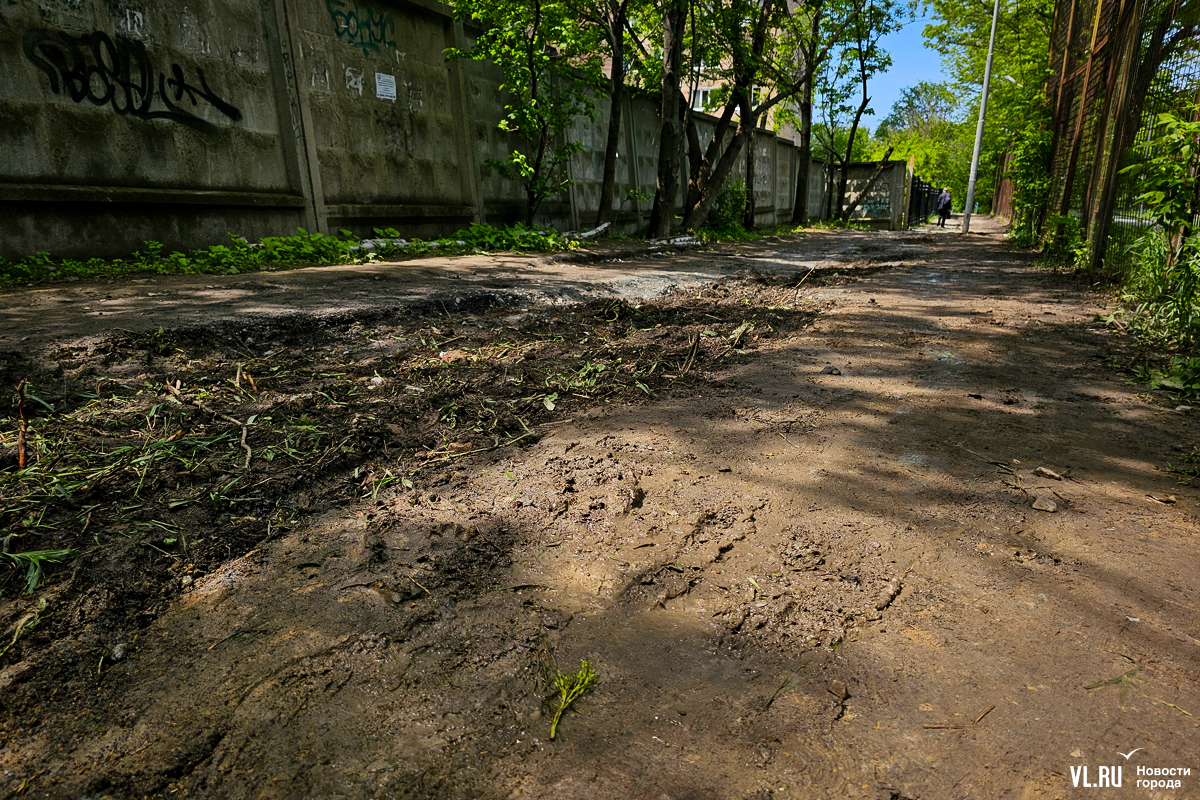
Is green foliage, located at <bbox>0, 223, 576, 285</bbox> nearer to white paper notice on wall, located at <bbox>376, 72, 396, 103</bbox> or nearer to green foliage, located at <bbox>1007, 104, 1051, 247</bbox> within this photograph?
white paper notice on wall, located at <bbox>376, 72, 396, 103</bbox>

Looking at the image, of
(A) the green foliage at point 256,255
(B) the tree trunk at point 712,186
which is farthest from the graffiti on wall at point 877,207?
(A) the green foliage at point 256,255

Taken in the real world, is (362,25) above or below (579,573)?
above

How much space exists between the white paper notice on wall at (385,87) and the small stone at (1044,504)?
748 centimetres

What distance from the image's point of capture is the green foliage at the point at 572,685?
127cm

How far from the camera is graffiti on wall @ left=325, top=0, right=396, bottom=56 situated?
22.1ft

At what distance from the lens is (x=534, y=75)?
8250 mm

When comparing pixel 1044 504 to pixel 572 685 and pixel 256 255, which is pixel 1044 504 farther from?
pixel 256 255

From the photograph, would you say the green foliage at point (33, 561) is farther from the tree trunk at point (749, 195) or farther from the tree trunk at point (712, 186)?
the tree trunk at point (749, 195)

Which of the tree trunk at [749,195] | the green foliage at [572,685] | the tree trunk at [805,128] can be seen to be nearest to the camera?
the green foliage at [572,685]

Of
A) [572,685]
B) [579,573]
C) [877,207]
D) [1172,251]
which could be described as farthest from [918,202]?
[572,685]

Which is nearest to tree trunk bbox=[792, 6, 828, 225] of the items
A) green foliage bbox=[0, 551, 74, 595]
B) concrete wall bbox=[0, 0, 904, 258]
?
concrete wall bbox=[0, 0, 904, 258]

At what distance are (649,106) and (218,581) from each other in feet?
41.3

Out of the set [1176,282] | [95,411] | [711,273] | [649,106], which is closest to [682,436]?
[95,411]

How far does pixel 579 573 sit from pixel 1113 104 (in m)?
7.76
